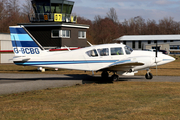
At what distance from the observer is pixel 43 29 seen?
3881cm

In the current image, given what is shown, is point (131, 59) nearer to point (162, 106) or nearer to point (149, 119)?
point (162, 106)

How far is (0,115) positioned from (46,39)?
1286 inches

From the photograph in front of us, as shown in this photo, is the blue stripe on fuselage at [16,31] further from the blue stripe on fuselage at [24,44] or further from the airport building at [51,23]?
the airport building at [51,23]

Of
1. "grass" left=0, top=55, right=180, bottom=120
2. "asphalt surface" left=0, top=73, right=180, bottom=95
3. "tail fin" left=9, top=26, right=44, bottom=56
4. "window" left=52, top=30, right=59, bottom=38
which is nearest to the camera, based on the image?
"grass" left=0, top=55, right=180, bottom=120

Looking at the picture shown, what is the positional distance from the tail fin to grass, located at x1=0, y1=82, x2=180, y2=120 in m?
5.29

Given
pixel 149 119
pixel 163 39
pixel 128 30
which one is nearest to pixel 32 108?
pixel 149 119

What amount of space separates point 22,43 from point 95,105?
9060 mm

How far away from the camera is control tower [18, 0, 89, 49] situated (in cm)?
3831

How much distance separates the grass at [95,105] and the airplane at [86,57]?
3.92 meters

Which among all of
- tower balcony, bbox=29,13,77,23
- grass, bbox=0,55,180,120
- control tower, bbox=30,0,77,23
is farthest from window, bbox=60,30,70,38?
grass, bbox=0,55,180,120

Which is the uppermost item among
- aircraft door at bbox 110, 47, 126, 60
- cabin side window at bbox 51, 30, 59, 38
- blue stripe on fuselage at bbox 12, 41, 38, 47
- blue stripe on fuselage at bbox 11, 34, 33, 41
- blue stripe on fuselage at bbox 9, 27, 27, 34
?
cabin side window at bbox 51, 30, 59, 38

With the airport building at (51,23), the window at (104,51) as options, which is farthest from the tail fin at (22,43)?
the airport building at (51,23)

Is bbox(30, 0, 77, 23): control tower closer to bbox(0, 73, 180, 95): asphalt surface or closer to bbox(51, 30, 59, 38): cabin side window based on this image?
bbox(51, 30, 59, 38): cabin side window

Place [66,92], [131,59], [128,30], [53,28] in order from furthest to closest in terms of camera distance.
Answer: [128,30] → [53,28] → [131,59] → [66,92]
